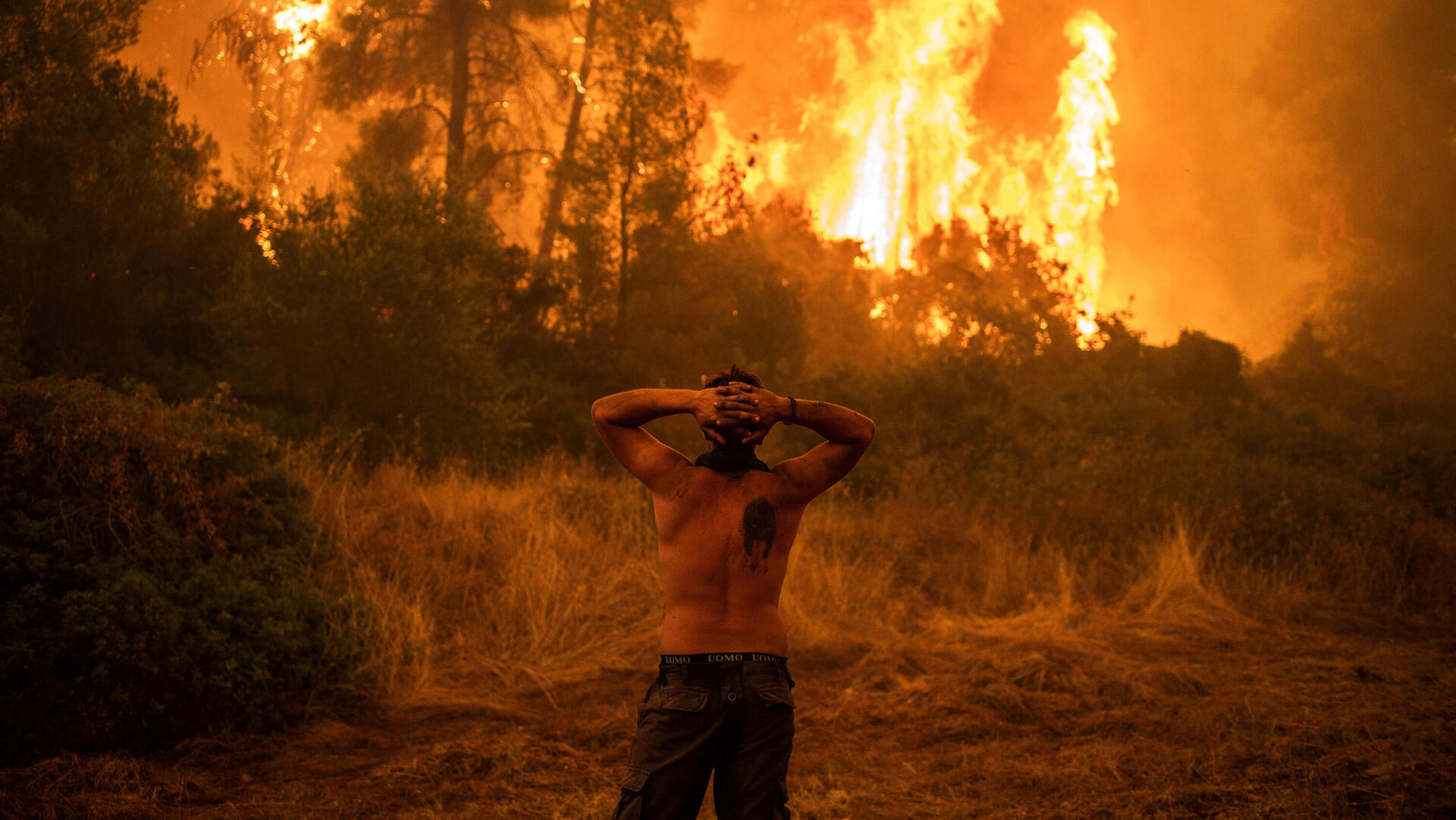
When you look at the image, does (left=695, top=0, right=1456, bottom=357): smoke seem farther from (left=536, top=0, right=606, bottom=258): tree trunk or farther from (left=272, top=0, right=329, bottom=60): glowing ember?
(left=272, top=0, right=329, bottom=60): glowing ember

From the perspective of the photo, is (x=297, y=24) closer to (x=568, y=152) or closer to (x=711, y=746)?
(x=568, y=152)

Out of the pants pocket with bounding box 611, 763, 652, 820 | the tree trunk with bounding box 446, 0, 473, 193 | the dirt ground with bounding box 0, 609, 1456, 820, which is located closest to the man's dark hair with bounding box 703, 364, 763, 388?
the pants pocket with bounding box 611, 763, 652, 820

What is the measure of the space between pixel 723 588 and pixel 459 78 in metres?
20.1

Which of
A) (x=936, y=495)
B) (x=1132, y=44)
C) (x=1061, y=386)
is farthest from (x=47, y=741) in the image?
(x=1132, y=44)

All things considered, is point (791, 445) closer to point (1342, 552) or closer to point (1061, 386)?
point (1061, 386)

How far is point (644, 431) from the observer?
3391 mm

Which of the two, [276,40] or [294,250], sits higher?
[276,40]

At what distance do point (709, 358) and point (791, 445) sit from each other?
3711mm

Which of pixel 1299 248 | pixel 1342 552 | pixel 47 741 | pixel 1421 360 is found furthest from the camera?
pixel 1299 248

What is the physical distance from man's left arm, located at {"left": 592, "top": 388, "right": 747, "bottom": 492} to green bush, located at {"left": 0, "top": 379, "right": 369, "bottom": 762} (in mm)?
4162

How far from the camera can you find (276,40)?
793 inches

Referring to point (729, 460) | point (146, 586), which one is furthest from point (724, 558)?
point (146, 586)

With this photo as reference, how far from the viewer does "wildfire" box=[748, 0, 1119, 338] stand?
1469 inches

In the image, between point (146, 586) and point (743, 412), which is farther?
point (146, 586)
